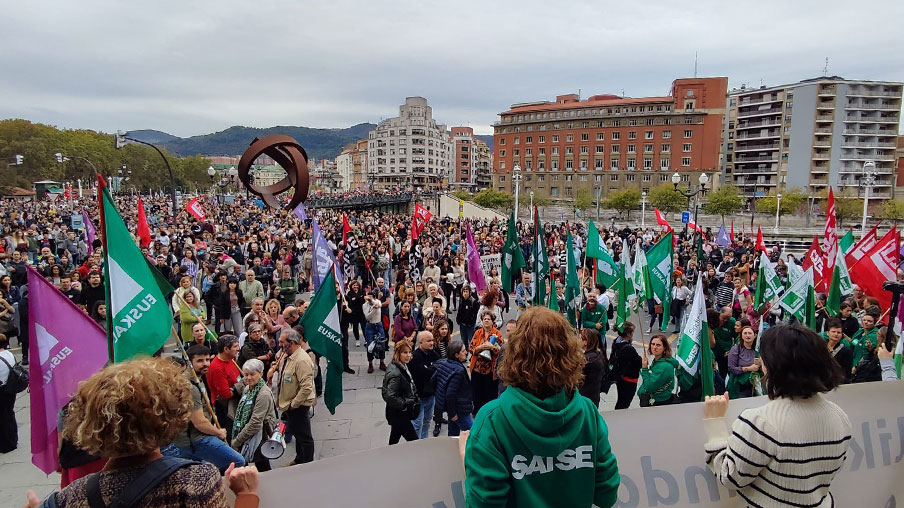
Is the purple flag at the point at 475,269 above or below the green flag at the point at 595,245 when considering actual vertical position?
below

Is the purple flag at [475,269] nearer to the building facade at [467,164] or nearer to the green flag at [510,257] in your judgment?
the green flag at [510,257]

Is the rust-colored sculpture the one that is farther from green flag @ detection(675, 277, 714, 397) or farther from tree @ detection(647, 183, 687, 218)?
tree @ detection(647, 183, 687, 218)

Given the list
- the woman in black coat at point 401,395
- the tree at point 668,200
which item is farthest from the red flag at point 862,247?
the tree at point 668,200

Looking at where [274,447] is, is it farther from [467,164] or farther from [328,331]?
[467,164]

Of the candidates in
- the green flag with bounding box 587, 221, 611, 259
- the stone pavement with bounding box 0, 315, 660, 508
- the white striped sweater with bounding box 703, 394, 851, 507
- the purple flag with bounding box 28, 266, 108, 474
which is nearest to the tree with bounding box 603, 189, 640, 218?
the green flag with bounding box 587, 221, 611, 259

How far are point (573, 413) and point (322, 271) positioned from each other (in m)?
7.42

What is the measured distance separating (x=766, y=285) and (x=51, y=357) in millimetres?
10408

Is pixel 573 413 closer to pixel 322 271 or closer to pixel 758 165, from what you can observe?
pixel 322 271

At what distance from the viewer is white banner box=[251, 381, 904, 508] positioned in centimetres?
268

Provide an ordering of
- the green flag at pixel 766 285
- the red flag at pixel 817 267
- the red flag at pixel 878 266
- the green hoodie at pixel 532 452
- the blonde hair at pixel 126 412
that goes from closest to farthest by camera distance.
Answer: the blonde hair at pixel 126 412 < the green hoodie at pixel 532 452 < the red flag at pixel 878 266 < the green flag at pixel 766 285 < the red flag at pixel 817 267

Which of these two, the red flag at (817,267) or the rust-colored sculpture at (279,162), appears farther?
the rust-colored sculpture at (279,162)

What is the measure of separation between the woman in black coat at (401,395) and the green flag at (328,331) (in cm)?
104

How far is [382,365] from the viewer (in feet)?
29.6

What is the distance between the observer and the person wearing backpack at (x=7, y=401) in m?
5.33
